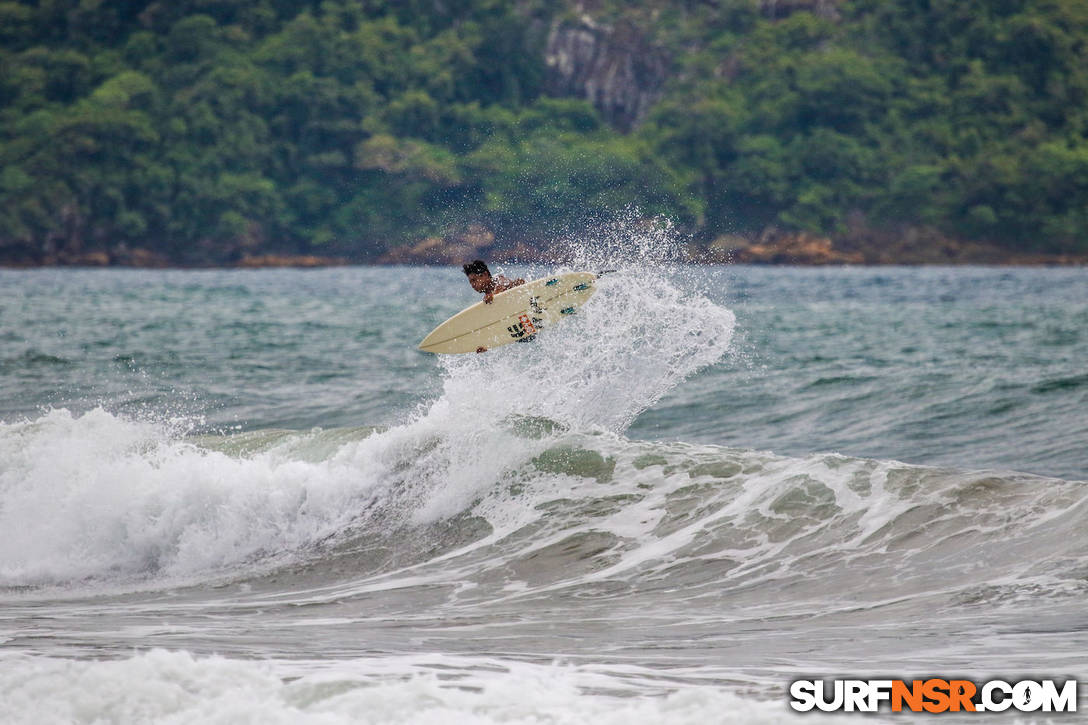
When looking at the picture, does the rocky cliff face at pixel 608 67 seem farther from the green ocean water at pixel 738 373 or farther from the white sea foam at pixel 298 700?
the white sea foam at pixel 298 700

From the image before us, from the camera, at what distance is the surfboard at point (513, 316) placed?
1509cm

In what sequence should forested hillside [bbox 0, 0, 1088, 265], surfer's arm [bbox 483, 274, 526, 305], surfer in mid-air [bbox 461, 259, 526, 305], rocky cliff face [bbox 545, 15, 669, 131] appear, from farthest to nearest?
rocky cliff face [bbox 545, 15, 669, 131], forested hillside [bbox 0, 0, 1088, 265], surfer's arm [bbox 483, 274, 526, 305], surfer in mid-air [bbox 461, 259, 526, 305]

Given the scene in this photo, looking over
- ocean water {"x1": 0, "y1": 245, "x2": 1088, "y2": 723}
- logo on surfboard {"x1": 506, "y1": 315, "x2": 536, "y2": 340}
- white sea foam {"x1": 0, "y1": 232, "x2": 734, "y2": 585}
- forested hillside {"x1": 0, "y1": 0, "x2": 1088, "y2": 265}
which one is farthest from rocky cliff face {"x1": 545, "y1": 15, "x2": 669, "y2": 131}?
logo on surfboard {"x1": 506, "y1": 315, "x2": 536, "y2": 340}

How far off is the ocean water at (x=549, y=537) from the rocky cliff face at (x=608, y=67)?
3560 inches

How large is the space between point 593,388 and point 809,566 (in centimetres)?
521

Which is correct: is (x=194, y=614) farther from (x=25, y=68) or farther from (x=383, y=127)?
(x=25, y=68)

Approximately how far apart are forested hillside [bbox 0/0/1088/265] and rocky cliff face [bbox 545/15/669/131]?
0.24 metres

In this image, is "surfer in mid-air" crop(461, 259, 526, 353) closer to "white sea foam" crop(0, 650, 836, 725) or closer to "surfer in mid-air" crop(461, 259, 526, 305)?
"surfer in mid-air" crop(461, 259, 526, 305)

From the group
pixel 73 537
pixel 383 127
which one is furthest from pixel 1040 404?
pixel 383 127

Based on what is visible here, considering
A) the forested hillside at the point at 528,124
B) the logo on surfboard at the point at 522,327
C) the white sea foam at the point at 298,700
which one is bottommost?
the white sea foam at the point at 298,700

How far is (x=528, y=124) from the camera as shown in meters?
103

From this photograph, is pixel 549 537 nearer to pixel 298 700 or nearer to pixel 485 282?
pixel 485 282

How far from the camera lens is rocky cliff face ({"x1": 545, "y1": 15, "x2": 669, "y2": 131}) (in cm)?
11000

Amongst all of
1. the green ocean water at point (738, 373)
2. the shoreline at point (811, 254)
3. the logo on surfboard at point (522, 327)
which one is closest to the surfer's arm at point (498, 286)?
the logo on surfboard at point (522, 327)
